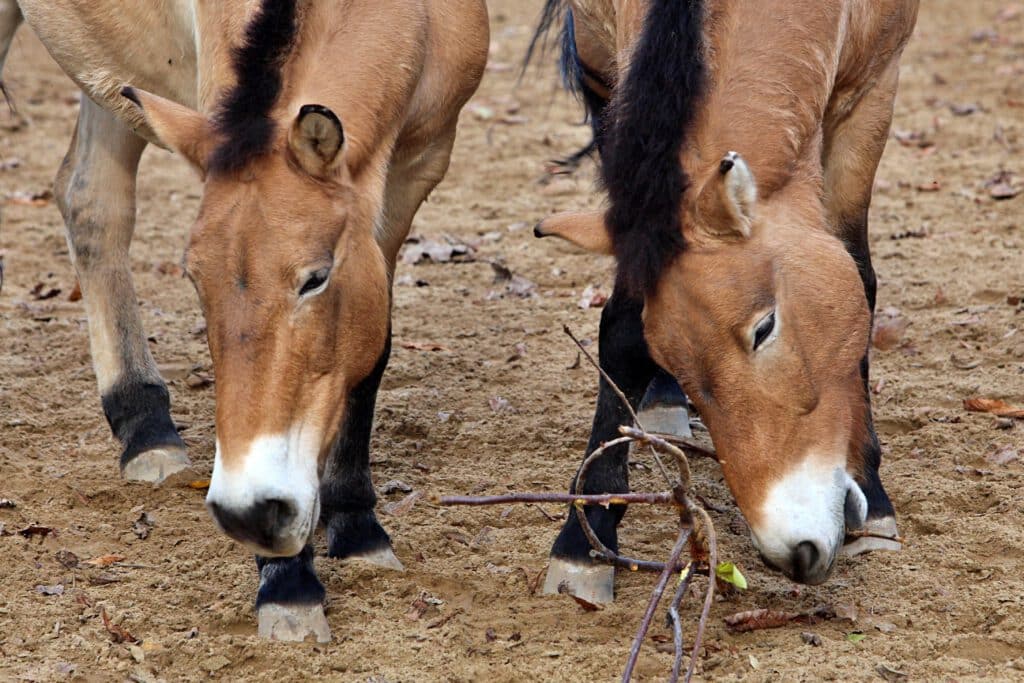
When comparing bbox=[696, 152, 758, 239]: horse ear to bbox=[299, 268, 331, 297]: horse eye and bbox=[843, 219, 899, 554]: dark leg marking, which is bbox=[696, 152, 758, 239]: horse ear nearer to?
bbox=[843, 219, 899, 554]: dark leg marking

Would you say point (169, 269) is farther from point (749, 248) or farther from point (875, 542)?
point (749, 248)

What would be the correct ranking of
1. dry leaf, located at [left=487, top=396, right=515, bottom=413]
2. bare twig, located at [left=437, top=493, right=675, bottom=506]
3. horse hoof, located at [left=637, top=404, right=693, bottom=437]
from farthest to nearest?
dry leaf, located at [left=487, top=396, right=515, bottom=413] → horse hoof, located at [left=637, top=404, right=693, bottom=437] → bare twig, located at [left=437, top=493, right=675, bottom=506]

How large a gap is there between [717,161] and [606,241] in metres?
0.37

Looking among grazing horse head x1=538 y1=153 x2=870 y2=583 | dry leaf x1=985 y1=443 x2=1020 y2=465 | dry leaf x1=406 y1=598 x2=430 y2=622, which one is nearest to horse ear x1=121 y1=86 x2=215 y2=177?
grazing horse head x1=538 y1=153 x2=870 y2=583

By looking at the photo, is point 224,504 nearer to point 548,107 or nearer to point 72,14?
point 72,14

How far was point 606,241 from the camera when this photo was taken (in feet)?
11.2

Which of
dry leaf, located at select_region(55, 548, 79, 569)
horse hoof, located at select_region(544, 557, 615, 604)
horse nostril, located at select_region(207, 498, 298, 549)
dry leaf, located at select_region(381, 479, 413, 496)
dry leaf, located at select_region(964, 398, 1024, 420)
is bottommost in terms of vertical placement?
dry leaf, located at select_region(381, 479, 413, 496)

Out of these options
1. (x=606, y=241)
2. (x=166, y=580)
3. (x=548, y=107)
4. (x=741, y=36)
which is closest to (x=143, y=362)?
(x=166, y=580)

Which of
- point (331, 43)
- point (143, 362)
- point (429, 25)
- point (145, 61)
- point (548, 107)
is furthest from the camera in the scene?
point (548, 107)

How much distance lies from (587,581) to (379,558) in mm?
703

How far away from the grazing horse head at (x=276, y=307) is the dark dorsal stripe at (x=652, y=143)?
2.44 ft

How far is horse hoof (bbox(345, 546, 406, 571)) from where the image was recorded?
4.01 metres

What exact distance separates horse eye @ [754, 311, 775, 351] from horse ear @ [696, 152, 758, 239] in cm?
24

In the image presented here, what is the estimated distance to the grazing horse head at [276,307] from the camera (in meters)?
3.17
